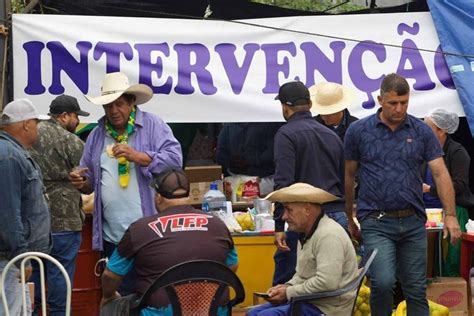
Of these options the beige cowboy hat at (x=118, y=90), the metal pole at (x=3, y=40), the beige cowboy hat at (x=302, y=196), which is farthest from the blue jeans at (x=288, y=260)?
the metal pole at (x=3, y=40)

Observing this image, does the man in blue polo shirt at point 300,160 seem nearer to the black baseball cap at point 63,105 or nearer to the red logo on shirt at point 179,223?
the red logo on shirt at point 179,223

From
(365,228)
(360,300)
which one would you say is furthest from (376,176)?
(360,300)

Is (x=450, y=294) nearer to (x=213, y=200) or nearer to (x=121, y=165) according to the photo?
(x=213, y=200)

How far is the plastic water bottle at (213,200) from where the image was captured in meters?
8.68

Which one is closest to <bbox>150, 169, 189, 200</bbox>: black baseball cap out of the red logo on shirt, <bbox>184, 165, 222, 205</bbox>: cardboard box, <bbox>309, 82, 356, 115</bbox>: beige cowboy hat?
the red logo on shirt

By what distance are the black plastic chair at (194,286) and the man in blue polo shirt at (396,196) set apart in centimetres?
186

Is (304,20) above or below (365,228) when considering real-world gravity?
Answer: above

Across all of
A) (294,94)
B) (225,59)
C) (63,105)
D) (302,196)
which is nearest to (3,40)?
(63,105)

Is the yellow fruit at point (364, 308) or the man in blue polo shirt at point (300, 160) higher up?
the man in blue polo shirt at point (300, 160)

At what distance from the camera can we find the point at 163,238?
17.3 feet

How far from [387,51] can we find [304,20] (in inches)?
31.2

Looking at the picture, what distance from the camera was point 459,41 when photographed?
882 cm

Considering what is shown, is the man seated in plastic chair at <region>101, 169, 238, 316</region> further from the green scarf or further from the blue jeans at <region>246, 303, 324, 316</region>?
the green scarf

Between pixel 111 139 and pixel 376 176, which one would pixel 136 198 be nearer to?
pixel 111 139
